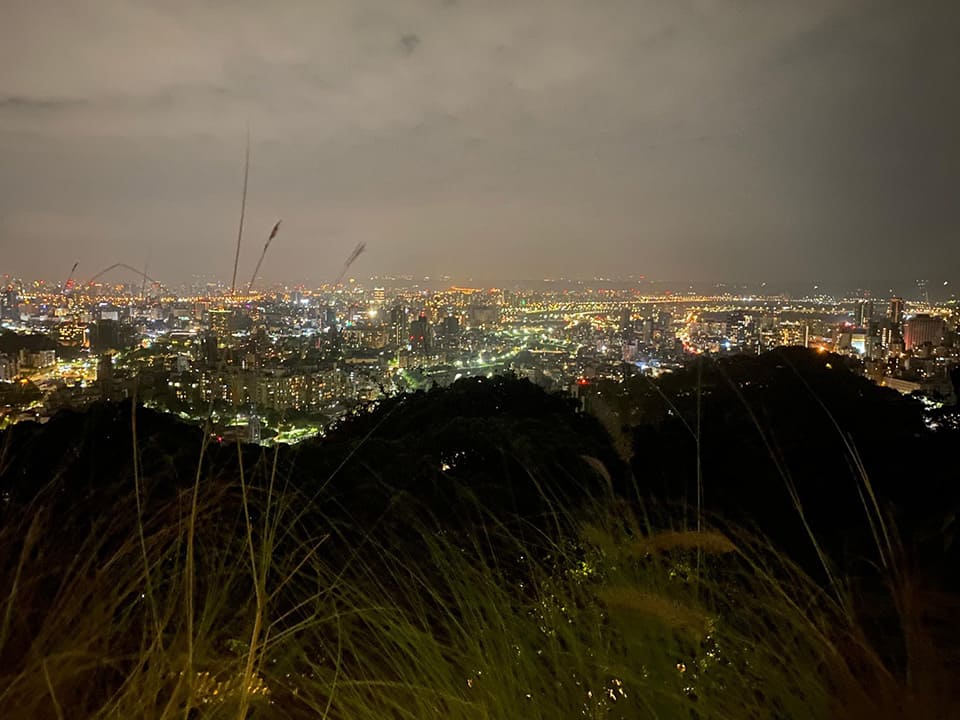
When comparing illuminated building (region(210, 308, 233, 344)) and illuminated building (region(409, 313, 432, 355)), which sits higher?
illuminated building (region(210, 308, 233, 344))

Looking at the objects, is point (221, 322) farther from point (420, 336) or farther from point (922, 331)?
point (922, 331)

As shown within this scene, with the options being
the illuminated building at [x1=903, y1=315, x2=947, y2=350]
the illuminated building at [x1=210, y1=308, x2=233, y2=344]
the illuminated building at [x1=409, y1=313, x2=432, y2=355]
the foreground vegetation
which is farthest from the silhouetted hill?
the illuminated building at [x1=409, y1=313, x2=432, y2=355]

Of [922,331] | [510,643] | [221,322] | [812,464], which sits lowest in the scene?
[812,464]

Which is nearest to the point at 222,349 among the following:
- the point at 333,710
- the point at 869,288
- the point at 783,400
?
the point at 333,710

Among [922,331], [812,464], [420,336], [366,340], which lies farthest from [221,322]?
[922,331]

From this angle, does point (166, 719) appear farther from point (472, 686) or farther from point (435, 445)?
point (435, 445)

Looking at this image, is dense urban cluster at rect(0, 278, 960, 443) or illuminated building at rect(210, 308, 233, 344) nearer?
illuminated building at rect(210, 308, 233, 344)

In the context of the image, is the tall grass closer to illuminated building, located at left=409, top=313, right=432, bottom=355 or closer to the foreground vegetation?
the foreground vegetation

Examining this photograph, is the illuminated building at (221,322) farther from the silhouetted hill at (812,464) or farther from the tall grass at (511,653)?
the silhouetted hill at (812,464)
